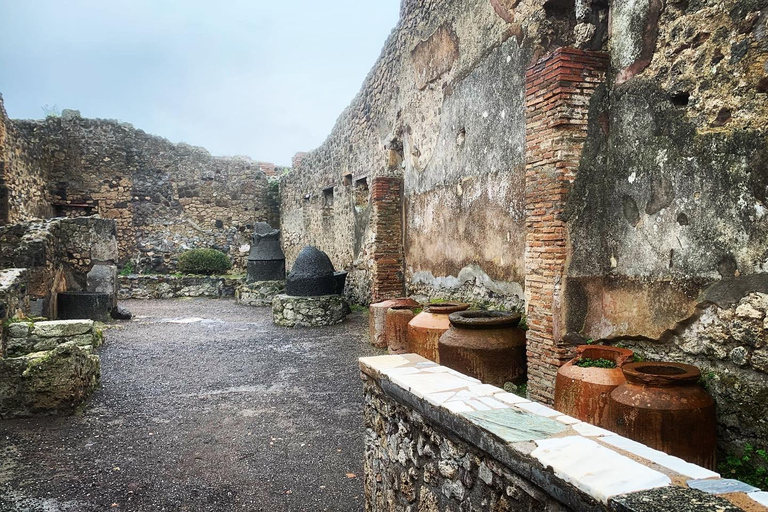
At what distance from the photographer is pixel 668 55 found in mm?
3842

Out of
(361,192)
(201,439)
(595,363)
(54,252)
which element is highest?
(361,192)

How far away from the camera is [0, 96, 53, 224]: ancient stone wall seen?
13172 millimetres

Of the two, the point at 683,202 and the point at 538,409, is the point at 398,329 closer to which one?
the point at 683,202

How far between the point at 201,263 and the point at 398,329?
1031 centimetres

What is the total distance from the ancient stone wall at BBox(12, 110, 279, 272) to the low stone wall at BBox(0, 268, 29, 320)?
10.9 metres

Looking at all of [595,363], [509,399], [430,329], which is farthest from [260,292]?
[509,399]

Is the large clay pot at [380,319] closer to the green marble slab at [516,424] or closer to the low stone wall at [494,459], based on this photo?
the low stone wall at [494,459]

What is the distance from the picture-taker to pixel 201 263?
15.9m

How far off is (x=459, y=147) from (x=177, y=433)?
4877mm

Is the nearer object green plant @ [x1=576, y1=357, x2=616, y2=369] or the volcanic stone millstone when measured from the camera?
green plant @ [x1=576, y1=357, x2=616, y2=369]

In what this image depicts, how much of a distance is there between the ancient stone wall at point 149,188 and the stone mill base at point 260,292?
5.94 meters

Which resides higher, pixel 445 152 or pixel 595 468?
pixel 445 152

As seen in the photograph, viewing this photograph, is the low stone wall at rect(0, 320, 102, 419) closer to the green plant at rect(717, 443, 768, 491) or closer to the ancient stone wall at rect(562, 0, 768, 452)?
the ancient stone wall at rect(562, 0, 768, 452)

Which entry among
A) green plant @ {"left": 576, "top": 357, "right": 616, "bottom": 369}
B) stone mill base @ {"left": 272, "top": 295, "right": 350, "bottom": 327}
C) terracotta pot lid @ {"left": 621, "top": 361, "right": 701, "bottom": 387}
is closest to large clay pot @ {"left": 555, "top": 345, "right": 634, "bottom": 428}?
green plant @ {"left": 576, "top": 357, "right": 616, "bottom": 369}
